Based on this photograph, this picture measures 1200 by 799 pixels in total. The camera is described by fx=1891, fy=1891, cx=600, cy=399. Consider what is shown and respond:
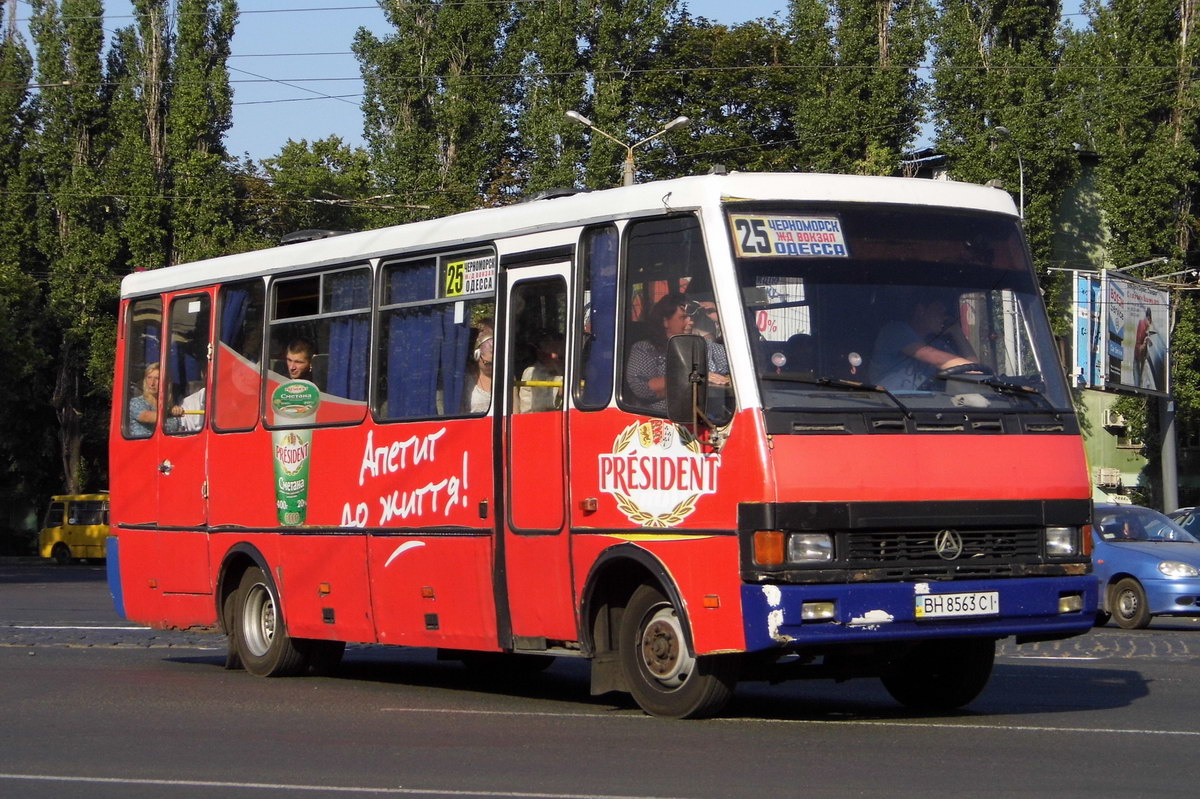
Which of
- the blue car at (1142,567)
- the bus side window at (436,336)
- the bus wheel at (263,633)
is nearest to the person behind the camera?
the bus side window at (436,336)

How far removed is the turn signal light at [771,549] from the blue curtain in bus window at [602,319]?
1.57 m

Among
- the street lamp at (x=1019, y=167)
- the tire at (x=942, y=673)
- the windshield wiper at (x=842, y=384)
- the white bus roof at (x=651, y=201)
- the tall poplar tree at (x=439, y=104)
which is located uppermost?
the tall poplar tree at (x=439, y=104)

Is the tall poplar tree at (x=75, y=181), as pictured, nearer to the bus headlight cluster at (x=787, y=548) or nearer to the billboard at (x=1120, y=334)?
the billboard at (x=1120, y=334)

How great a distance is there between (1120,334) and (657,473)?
36.9 metres

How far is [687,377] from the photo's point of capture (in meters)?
9.91

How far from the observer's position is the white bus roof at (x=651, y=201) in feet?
34.2

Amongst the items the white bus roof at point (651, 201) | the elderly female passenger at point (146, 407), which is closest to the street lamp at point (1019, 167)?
the elderly female passenger at point (146, 407)

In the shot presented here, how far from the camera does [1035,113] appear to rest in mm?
52969

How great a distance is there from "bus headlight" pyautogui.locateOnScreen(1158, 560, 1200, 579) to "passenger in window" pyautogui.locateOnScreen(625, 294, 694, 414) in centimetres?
1240

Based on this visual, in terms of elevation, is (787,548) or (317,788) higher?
(787,548)

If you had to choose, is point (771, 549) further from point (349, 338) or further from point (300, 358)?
point (300, 358)

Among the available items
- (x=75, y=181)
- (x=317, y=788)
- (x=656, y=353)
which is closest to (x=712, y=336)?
(x=656, y=353)

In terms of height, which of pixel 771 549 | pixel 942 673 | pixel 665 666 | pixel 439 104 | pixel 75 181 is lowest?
pixel 942 673

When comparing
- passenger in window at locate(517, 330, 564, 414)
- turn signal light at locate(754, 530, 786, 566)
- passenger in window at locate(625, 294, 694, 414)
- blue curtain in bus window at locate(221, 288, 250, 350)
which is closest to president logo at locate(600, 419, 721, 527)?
passenger in window at locate(625, 294, 694, 414)
